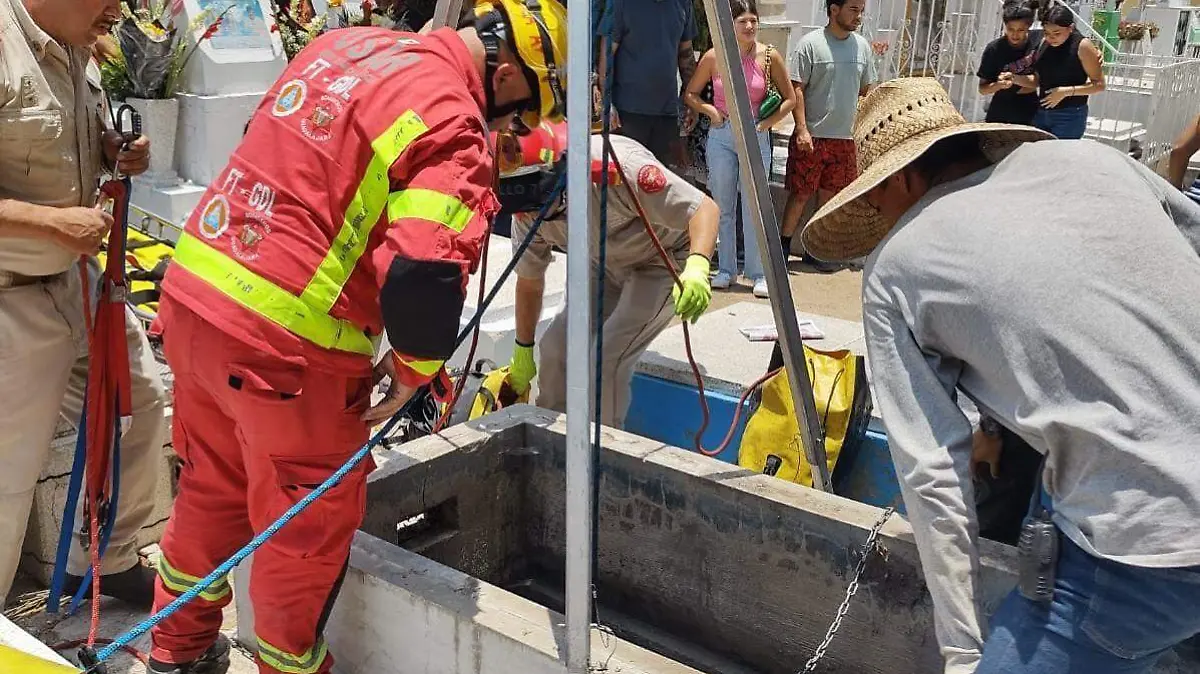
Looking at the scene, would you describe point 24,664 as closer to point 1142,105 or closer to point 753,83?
point 753,83

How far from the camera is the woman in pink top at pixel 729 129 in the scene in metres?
6.55

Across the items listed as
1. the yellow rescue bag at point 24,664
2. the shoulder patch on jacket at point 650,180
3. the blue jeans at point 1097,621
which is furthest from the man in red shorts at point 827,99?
the yellow rescue bag at point 24,664

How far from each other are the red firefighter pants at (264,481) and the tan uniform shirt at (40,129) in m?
0.75

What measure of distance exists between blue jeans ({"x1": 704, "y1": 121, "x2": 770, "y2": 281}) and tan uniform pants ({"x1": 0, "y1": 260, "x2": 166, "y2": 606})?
12.9ft

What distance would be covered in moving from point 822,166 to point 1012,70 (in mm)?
1373

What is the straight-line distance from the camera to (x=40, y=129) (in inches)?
108

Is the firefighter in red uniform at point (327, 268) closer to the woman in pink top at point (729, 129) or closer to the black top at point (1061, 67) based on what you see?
the woman in pink top at point (729, 129)

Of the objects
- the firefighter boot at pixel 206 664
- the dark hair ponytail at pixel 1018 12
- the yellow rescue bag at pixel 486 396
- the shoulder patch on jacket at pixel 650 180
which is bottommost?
the firefighter boot at pixel 206 664

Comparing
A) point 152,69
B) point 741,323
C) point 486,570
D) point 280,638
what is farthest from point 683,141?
point 280,638

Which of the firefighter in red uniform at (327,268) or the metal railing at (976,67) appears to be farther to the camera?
the metal railing at (976,67)

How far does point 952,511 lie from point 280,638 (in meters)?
1.45

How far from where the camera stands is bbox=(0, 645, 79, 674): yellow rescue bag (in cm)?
154

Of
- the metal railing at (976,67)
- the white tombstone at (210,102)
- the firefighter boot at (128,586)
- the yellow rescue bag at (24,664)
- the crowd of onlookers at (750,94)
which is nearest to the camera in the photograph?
the yellow rescue bag at (24,664)

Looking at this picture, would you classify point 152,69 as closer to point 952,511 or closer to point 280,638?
point 280,638
